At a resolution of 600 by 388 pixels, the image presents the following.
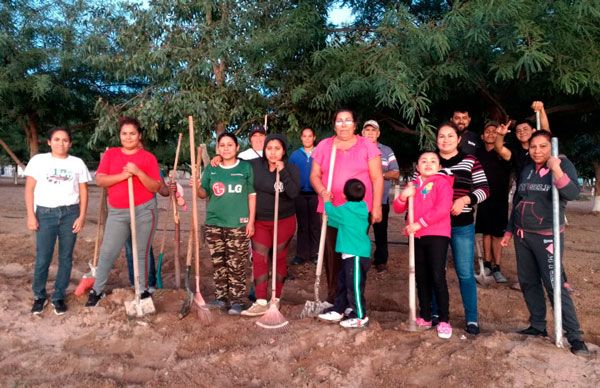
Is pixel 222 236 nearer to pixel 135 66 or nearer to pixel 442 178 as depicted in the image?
pixel 442 178

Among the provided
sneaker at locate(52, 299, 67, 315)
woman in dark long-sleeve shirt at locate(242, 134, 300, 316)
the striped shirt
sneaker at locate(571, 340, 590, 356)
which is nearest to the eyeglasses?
woman in dark long-sleeve shirt at locate(242, 134, 300, 316)

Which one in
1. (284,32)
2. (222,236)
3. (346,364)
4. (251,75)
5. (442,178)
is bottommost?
(346,364)

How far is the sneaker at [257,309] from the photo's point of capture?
4.04 meters

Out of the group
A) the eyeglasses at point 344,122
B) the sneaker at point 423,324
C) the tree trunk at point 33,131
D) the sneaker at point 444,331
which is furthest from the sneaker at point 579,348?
the tree trunk at point 33,131

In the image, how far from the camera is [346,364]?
10.4 ft

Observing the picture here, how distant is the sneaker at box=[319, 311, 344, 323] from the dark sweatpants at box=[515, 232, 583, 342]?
1.55 meters

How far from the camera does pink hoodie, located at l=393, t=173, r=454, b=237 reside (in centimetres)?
348

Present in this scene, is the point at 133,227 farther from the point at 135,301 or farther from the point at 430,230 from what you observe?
the point at 430,230

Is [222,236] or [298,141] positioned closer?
[222,236]

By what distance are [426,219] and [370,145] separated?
0.79 m

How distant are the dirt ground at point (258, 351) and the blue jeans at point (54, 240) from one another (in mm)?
254

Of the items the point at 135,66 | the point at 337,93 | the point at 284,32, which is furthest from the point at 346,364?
the point at 135,66

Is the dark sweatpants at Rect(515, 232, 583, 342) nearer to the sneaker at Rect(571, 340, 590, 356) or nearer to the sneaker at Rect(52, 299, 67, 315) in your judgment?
the sneaker at Rect(571, 340, 590, 356)

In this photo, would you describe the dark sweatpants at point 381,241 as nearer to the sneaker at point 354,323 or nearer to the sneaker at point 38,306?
the sneaker at point 354,323
